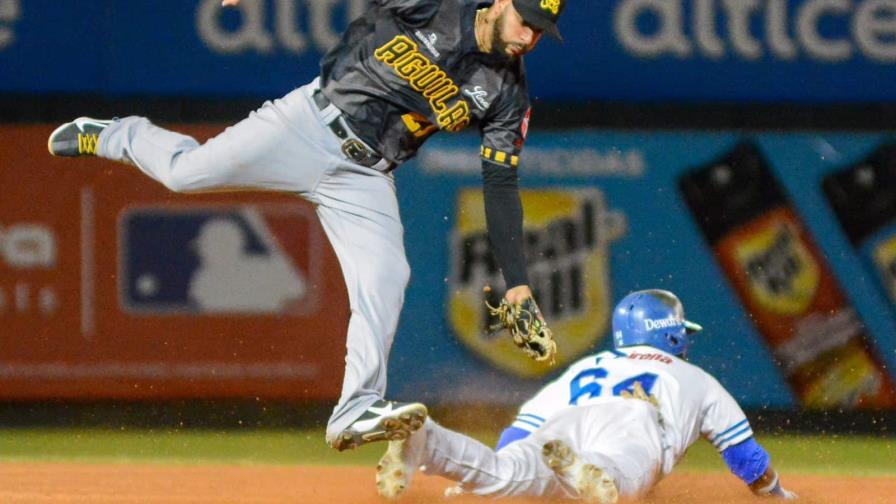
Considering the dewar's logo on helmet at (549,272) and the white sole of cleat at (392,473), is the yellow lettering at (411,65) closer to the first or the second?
the white sole of cleat at (392,473)

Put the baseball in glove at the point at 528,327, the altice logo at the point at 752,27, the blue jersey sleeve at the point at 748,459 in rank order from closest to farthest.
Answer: the baseball in glove at the point at 528,327, the blue jersey sleeve at the point at 748,459, the altice logo at the point at 752,27

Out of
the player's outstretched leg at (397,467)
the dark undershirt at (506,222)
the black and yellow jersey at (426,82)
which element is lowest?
the player's outstretched leg at (397,467)

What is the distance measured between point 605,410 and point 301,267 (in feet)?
12.0

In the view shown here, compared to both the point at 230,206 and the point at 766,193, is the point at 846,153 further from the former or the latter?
the point at 230,206

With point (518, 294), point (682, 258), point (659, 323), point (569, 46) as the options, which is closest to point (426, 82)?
point (518, 294)

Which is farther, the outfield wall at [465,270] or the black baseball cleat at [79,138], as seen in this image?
the outfield wall at [465,270]

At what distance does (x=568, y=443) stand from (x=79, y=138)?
1987 millimetres

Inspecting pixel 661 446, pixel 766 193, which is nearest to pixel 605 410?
pixel 661 446

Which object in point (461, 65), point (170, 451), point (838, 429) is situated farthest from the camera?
point (838, 429)

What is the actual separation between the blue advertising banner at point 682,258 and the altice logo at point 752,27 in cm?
49

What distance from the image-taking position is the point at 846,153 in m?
8.93

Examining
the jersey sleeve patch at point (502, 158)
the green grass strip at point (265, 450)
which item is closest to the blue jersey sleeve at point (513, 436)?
the jersey sleeve patch at point (502, 158)

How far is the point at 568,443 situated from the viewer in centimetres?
541

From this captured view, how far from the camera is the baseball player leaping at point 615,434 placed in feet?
16.7
